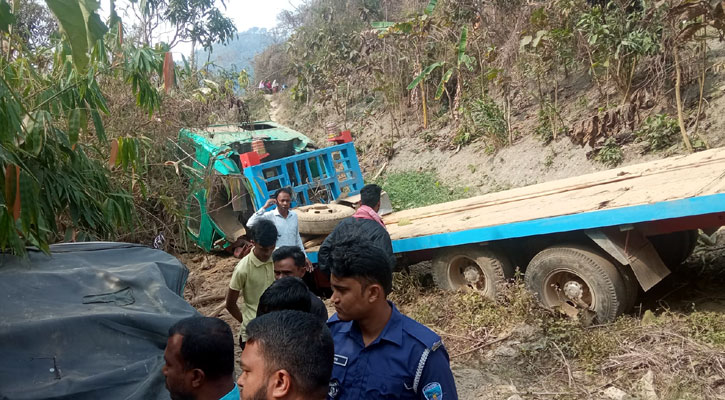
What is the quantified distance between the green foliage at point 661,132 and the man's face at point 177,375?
809 cm

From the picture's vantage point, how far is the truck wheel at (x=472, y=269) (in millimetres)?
5207

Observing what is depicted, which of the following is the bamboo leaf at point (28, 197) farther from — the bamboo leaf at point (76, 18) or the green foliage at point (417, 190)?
the green foliage at point (417, 190)

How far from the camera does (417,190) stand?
37.1 feet

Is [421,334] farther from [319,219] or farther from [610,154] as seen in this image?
[610,154]

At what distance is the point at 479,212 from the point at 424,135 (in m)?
7.56

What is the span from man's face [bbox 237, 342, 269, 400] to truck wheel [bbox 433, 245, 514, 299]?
3976 mm

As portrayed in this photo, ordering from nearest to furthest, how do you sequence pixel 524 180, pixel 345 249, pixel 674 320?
pixel 345 249 → pixel 674 320 → pixel 524 180

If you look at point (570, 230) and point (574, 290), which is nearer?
point (570, 230)

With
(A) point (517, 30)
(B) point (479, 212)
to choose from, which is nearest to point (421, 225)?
(B) point (479, 212)

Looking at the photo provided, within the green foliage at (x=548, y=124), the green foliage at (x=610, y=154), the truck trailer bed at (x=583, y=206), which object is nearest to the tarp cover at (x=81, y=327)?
the truck trailer bed at (x=583, y=206)

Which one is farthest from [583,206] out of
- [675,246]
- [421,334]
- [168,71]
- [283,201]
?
[168,71]

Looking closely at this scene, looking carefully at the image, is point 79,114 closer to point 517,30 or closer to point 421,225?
point 421,225

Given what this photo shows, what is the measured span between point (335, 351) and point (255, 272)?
1.73 m

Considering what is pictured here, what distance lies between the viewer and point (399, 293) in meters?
6.02
